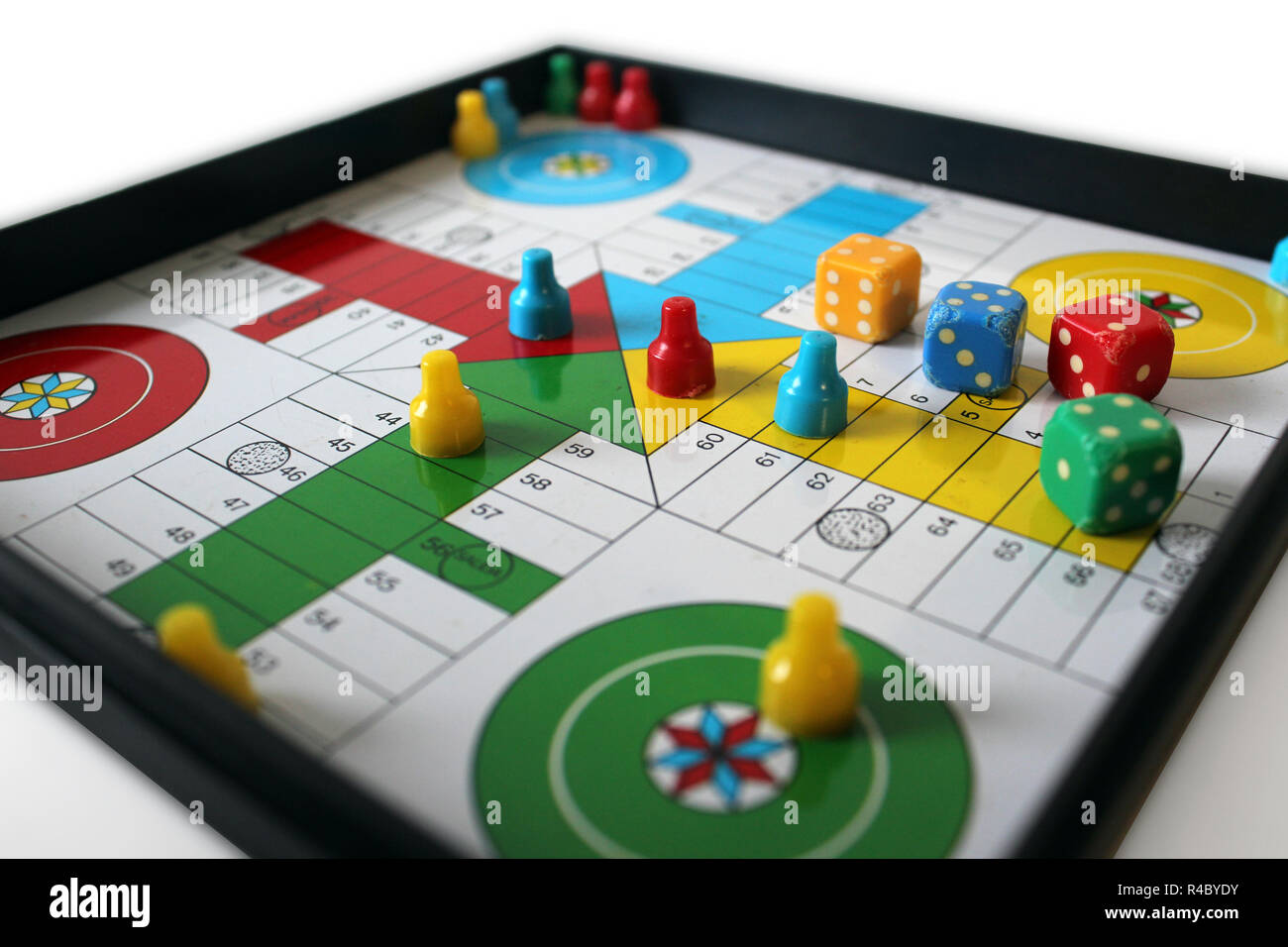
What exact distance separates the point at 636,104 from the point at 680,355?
1.34 meters

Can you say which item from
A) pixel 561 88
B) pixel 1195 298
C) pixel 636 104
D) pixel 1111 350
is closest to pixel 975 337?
pixel 1111 350

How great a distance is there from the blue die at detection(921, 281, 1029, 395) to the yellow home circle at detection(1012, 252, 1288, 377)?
228 mm

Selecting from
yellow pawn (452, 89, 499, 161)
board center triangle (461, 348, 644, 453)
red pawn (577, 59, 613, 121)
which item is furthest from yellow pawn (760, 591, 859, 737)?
red pawn (577, 59, 613, 121)

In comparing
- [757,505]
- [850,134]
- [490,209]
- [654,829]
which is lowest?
[654,829]

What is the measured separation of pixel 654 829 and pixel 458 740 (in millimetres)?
248

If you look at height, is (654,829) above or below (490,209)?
below

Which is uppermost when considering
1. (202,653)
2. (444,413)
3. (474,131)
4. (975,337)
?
(474,131)

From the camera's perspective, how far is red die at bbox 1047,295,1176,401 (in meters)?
1.78

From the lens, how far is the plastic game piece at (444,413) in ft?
5.66

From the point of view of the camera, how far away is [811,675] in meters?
1.26

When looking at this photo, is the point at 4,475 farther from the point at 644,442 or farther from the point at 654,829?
the point at 654,829

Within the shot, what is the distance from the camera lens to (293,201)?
8.61 feet

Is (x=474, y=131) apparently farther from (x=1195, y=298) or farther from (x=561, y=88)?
(x=1195, y=298)

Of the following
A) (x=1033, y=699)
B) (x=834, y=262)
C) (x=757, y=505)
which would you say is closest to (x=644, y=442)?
(x=757, y=505)
